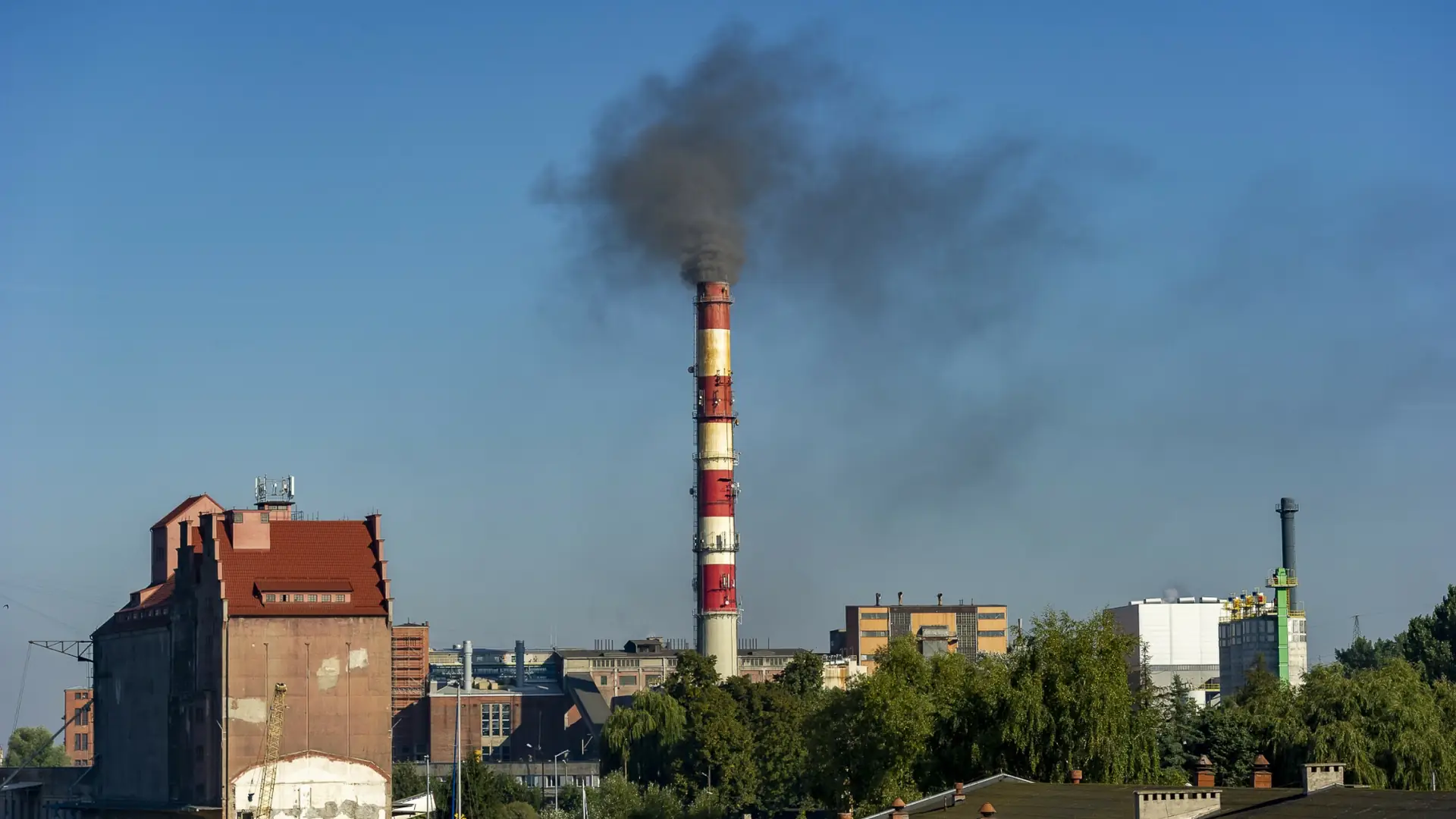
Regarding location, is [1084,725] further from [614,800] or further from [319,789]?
[319,789]

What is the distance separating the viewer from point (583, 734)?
189 m

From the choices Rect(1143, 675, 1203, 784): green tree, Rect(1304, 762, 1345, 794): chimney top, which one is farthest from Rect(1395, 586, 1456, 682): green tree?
Rect(1304, 762, 1345, 794): chimney top

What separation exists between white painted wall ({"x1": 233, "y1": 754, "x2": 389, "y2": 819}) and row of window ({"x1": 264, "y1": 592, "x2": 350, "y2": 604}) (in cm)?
921

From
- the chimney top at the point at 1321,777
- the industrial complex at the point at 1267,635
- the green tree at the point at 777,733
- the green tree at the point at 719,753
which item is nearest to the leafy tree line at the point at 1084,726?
the chimney top at the point at 1321,777

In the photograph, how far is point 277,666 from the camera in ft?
389

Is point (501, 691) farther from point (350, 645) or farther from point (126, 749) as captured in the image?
point (350, 645)

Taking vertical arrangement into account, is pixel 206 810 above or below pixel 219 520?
below

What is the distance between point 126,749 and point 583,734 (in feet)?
188

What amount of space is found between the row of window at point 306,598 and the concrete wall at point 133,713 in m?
14.2

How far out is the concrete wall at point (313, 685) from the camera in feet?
384

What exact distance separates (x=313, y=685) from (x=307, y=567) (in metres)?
7.89

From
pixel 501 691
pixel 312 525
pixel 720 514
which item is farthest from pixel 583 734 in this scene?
pixel 312 525

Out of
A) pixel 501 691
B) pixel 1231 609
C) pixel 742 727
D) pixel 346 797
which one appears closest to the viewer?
pixel 346 797

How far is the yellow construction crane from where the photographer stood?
115312 millimetres
